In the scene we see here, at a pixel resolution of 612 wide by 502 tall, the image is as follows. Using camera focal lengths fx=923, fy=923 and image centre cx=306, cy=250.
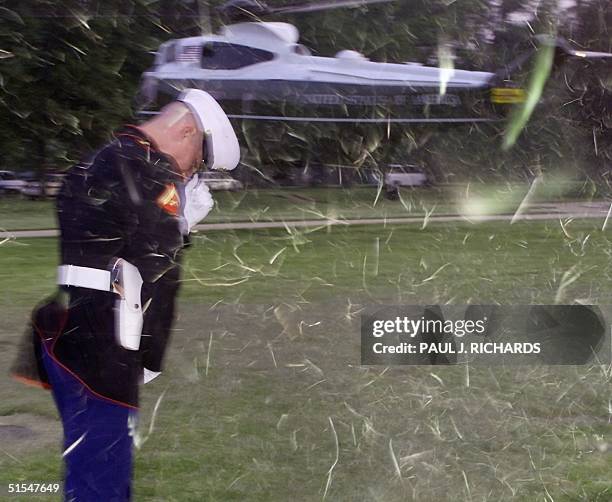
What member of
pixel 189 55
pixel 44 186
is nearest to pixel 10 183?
pixel 44 186

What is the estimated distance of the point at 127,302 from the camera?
6.15ft

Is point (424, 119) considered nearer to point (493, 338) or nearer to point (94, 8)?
point (493, 338)

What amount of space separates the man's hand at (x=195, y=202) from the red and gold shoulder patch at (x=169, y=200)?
0.04 m

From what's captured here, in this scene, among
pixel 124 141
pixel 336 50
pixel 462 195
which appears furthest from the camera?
pixel 462 195

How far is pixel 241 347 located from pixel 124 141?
0.57m

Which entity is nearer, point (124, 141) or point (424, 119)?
point (124, 141)

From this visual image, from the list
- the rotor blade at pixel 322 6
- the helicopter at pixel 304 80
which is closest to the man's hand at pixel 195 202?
the helicopter at pixel 304 80

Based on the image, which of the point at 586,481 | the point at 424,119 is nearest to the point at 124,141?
the point at 424,119

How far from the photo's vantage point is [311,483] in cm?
207

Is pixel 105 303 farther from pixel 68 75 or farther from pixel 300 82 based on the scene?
→ pixel 300 82

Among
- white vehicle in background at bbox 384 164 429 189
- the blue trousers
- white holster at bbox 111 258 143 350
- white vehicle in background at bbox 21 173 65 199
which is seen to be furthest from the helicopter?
the blue trousers

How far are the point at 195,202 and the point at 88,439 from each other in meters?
0.55

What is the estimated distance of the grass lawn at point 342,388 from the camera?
80.4 inches

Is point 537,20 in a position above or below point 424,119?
above
